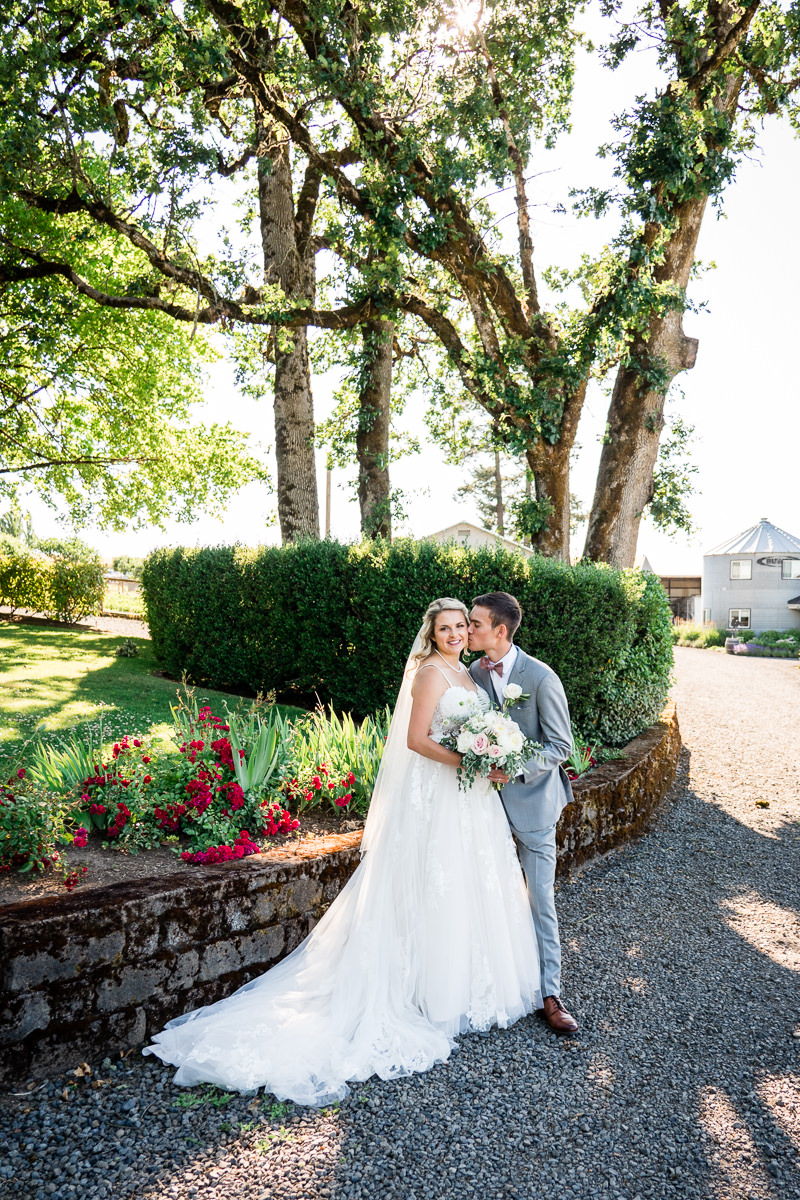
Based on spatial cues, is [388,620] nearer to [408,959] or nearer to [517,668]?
[517,668]

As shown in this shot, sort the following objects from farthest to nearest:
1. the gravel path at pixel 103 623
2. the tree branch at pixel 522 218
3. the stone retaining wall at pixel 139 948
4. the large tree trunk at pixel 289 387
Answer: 1. the gravel path at pixel 103 623
2. the large tree trunk at pixel 289 387
3. the tree branch at pixel 522 218
4. the stone retaining wall at pixel 139 948

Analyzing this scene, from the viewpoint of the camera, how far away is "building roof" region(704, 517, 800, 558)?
1578 inches

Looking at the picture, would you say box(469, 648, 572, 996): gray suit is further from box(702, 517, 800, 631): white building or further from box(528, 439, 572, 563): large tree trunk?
box(702, 517, 800, 631): white building

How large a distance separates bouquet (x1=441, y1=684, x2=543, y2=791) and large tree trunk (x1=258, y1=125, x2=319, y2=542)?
9.03 meters

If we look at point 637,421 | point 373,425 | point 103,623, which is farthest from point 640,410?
point 103,623

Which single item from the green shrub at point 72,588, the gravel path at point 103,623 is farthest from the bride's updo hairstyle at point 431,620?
the green shrub at point 72,588

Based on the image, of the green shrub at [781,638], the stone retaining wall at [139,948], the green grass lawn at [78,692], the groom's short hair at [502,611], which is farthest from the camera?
the green shrub at [781,638]

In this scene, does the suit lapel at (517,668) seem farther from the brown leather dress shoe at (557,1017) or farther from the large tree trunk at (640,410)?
the large tree trunk at (640,410)

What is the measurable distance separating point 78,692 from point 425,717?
26.5 ft

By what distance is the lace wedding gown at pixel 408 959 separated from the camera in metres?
3.48

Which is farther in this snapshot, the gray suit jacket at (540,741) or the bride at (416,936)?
the gray suit jacket at (540,741)

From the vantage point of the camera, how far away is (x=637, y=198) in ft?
31.5

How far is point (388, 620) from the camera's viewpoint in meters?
8.62

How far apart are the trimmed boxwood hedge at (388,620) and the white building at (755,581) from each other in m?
34.0
